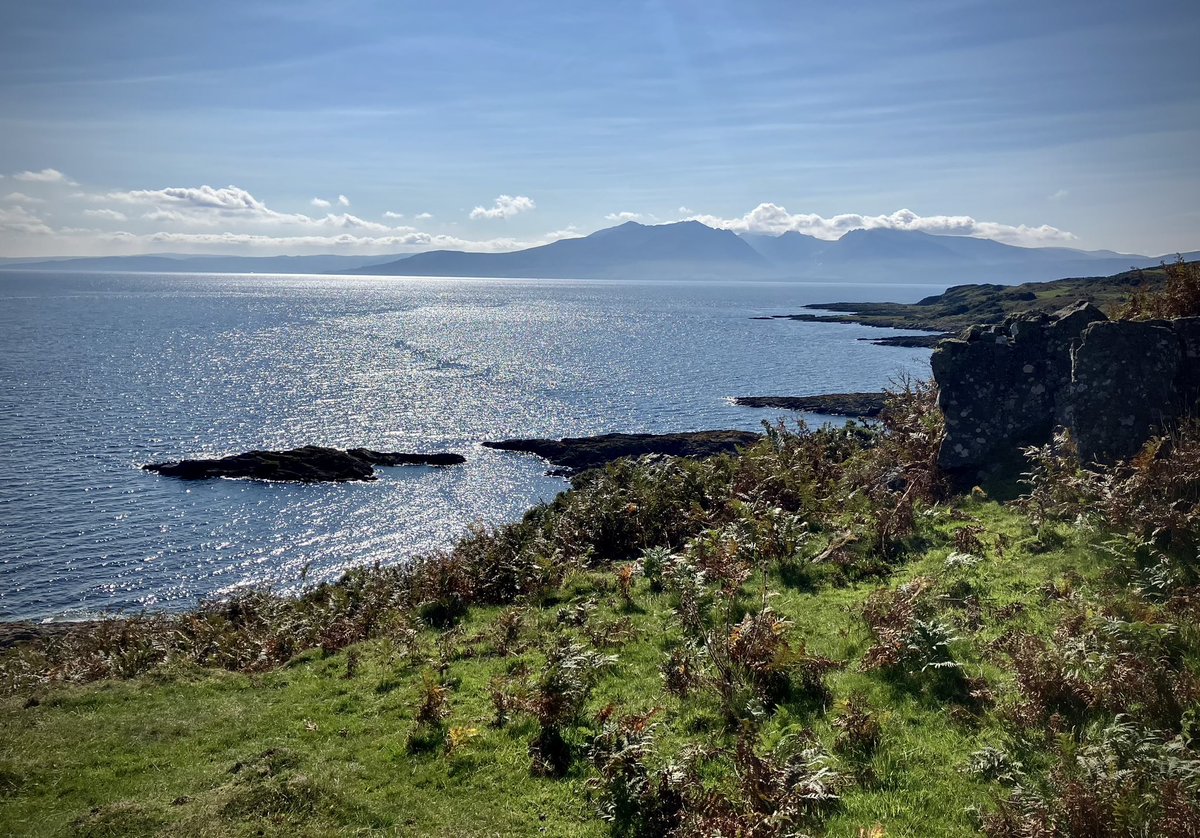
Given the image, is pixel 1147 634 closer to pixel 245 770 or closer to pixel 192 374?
pixel 245 770

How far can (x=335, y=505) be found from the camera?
47.2 metres

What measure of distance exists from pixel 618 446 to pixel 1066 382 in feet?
141

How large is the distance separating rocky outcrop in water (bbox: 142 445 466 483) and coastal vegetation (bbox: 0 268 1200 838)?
3734 centimetres

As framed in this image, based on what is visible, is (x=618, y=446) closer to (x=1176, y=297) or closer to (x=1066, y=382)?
(x=1066, y=382)

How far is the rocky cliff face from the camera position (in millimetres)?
13188

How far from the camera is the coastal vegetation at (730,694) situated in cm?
681

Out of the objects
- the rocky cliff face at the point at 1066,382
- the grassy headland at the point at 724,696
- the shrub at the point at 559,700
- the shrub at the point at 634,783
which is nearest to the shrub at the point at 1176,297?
the rocky cliff face at the point at 1066,382

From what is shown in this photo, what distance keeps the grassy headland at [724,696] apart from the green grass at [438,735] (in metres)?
0.04

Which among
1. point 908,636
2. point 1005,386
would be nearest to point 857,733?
point 908,636

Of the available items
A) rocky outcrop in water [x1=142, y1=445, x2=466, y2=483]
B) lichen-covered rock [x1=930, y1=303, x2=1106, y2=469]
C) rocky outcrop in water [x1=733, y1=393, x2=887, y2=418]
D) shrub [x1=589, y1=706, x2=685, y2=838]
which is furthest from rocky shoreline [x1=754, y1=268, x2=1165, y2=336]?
shrub [x1=589, y1=706, x2=685, y2=838]

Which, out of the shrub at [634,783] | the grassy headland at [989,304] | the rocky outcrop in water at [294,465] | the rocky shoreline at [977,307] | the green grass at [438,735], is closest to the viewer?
the shrub at [634,783]

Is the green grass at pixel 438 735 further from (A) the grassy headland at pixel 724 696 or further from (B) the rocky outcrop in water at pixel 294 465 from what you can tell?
(B) the rocky outcrop in water at pixel 294 465

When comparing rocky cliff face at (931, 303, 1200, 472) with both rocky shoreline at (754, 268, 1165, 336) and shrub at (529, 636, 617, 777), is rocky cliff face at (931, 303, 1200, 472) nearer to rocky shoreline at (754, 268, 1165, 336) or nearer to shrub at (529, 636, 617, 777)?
shrub at (529, 636, 617, 777)

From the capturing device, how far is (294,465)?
53312mm
